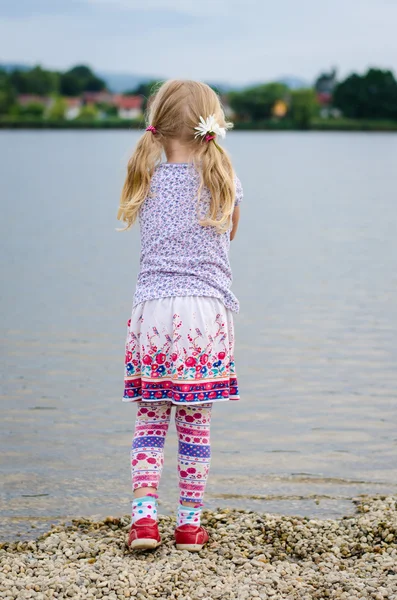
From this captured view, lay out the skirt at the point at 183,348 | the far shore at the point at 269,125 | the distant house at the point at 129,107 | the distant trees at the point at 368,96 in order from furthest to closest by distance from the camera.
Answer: the distant house at the point at 129,107 < the distant trees at the point at 368,96 < the far shore at the point at 269,125 < the skirt at the point at 183,348

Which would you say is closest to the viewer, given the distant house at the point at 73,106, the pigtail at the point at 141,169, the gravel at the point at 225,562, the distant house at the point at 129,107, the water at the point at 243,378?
the gravel at the point at 225,562

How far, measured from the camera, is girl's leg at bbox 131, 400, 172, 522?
165 inches

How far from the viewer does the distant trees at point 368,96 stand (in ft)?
448

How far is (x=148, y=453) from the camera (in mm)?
4215

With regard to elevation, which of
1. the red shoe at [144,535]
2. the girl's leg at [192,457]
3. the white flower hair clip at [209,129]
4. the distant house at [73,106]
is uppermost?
the distant house at [73,106]

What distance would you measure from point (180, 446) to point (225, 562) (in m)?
0.53

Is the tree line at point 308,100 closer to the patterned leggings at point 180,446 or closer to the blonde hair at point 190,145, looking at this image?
the blonde hair at point 190,145

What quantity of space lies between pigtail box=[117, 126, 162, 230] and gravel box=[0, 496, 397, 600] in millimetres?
1437

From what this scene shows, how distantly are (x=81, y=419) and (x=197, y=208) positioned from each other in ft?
10.0

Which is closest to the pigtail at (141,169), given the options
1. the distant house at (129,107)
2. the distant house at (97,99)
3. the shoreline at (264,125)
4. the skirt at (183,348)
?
the skirt at (183,348)

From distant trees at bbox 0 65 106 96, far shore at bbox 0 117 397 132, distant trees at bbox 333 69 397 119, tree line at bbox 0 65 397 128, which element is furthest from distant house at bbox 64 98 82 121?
distant trees at bbox 333 69 397 119

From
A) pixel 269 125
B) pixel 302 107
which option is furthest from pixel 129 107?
pixel 302 107

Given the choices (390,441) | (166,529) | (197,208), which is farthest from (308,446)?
(197,208)

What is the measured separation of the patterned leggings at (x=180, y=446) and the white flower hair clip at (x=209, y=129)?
1131 mm
